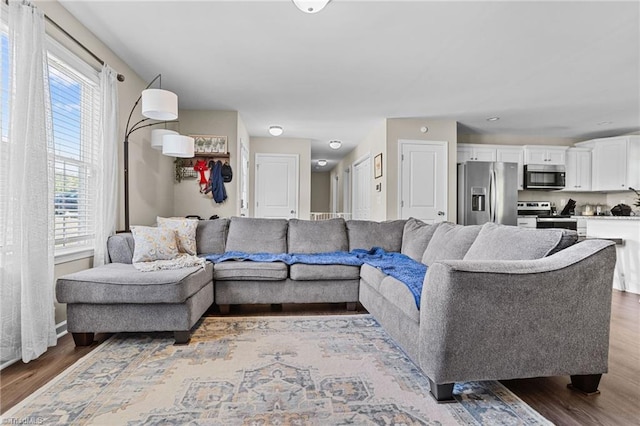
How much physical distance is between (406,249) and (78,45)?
11.5 feet

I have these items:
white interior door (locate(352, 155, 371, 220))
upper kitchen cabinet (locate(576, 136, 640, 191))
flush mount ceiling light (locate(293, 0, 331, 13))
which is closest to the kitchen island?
upper kitchen cabinet (locate(576, 136, 640, 191))

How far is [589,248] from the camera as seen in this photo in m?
1.72

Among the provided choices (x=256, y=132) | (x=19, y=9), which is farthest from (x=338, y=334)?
(x=256, y=132)

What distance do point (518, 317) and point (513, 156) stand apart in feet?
18.7

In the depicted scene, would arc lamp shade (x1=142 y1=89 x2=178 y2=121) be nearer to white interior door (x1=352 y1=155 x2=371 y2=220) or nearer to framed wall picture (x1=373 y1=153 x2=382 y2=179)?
framed wall picture (x1=373 y1=153 x2=382 y2=179)

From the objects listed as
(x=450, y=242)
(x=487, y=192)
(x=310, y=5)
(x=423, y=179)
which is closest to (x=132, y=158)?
(x=310, y=5)

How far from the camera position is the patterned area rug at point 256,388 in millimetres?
1552

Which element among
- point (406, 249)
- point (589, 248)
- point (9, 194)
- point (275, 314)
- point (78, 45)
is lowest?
point (275, 314)

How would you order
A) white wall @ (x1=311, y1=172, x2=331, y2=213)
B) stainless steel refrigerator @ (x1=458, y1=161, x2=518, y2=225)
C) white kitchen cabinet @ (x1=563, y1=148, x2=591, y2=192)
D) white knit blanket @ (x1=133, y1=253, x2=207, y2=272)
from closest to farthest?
white knit blanket @ (x1=133, y1=253, x2=207, y2=272)
stainless steel refrigerator @ (x1=458, y1=161, x2=518, y2=225)
white kitchen cabinet @ (x1=563, y1=148, x2=591, y2=192)
white wall @ (x1=311, y1=172, x2=331, y2=213)

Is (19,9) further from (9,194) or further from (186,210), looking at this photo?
(186,210)

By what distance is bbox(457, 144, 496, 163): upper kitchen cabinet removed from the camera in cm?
631

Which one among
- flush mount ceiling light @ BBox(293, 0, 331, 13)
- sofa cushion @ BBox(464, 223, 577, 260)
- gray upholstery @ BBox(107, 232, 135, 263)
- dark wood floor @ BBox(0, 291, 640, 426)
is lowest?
dark wood floor @ BBox(0, 291, 640, 426)

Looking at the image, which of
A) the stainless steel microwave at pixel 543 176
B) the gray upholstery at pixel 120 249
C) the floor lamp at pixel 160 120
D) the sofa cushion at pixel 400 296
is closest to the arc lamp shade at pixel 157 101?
the floor lamp at pixel 160 120

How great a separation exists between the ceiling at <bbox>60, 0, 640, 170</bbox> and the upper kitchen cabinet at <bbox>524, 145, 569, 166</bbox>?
1.09 metres
